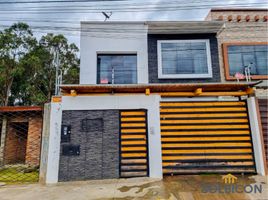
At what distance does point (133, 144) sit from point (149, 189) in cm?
137

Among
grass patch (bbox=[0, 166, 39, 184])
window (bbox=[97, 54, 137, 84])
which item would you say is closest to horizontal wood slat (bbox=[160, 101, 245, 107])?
window (bbox=[97, 54, 137, 84])

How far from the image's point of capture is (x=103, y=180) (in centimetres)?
516

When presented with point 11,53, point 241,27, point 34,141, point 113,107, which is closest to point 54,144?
point 113,107

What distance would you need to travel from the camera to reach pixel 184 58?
8.66 meters

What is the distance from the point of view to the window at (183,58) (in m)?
8.48

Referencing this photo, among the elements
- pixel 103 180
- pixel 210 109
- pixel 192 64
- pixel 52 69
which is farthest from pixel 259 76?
pixel 52 69

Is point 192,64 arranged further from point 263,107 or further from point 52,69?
point 52,69

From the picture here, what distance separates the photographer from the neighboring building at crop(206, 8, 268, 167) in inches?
350

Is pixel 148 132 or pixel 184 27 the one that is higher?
pixel 184 27

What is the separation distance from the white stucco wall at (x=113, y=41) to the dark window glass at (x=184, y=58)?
1041 mm

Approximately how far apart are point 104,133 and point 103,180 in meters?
1.36

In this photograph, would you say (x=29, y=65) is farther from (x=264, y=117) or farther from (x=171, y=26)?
(x=264, y=117)

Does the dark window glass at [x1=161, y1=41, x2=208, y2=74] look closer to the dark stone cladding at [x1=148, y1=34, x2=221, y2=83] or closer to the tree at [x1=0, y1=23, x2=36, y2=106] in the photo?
the dark stone cladding at [x1=148, y1=34, x2=221, y2=83]

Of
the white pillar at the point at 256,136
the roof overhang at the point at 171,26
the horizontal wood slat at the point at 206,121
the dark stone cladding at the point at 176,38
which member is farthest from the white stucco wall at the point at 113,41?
the white pillar at the point at 256,136
